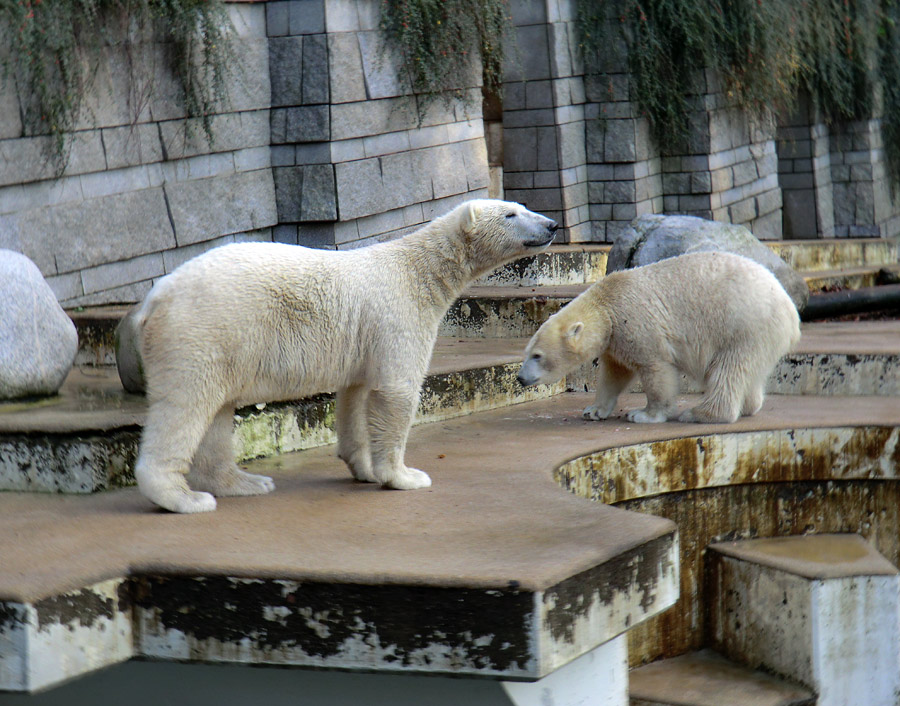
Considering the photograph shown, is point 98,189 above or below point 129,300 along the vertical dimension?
above

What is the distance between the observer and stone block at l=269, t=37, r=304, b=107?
646 centimetres

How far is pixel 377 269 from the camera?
3.28 metres

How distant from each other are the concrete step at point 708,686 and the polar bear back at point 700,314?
1.22 meters

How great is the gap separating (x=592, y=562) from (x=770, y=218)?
973 cm

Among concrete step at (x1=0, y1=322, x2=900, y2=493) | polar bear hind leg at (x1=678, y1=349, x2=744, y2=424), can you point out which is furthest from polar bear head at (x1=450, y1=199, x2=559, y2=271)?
polar bear hind leg at (x1=678, y1=349, x2=744, y2=424)

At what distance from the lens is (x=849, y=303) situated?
711cm

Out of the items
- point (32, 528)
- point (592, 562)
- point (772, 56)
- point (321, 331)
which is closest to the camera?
point (592, 562)

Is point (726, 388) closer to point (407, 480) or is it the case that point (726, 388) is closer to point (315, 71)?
point (407, 480)

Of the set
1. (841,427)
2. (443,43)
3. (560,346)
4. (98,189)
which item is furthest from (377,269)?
(443,43)

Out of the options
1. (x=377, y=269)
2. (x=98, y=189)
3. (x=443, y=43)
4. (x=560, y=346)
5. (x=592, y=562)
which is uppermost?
(x=443, y=43)

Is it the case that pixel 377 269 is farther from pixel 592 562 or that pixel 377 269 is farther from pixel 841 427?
pixel 841 427

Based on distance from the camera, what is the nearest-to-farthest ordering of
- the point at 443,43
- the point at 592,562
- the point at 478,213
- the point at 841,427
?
the point at 592,562
the point at 478,213
the point at 841,427
the point at 443,43

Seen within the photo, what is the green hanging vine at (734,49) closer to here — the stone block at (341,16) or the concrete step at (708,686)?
the stone block at (341,16)

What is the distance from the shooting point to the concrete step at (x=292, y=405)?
3271mm
